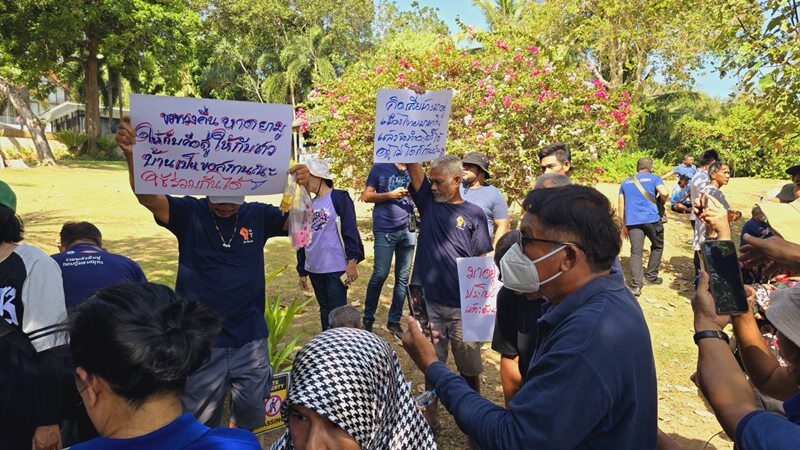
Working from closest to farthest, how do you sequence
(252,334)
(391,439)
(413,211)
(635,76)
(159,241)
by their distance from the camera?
(391,439) < (252,334) < (413,211) < (159,241) < (635,76)

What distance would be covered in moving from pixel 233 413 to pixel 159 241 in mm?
8056

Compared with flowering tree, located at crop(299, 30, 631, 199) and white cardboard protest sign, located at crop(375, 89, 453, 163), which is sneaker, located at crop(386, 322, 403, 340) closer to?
white cardboard protest sign, located at crop(375, 89, 453, 163)

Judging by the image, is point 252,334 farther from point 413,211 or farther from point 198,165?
point 413,211

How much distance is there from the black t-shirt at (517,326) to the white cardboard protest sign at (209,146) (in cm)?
155

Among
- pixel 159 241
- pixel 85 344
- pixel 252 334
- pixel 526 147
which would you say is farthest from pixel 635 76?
pixel 85 344

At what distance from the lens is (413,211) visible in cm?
649

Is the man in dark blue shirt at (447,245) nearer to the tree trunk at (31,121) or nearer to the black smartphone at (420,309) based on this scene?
the black smartphone at (420,309)

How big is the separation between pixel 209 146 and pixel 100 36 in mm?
30594

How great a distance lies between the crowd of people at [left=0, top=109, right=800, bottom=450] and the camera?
146 centimetres

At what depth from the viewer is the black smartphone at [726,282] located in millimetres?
1849

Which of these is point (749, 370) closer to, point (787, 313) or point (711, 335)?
point (711, 335)

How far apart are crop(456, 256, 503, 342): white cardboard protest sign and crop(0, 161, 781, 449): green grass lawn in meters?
0.89

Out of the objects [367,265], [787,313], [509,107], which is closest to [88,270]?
[787,313]

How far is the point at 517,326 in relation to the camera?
312 centimetres
